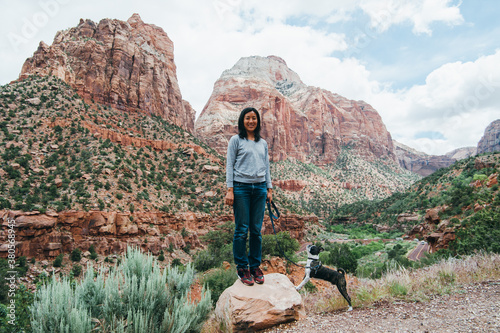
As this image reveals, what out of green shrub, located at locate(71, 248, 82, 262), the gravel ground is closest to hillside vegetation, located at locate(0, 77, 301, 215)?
green shrub, located at locate(71, 248, 82, 262)

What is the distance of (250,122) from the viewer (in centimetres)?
424

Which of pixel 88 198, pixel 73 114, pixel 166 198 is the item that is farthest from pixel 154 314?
pixel 73 114

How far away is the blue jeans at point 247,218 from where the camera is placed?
3.93 m

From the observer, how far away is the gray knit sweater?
3.96 meters

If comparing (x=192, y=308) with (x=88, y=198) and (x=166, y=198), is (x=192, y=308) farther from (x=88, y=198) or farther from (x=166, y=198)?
(x=166, y=198)

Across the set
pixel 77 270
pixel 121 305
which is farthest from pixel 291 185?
pixel 121 305

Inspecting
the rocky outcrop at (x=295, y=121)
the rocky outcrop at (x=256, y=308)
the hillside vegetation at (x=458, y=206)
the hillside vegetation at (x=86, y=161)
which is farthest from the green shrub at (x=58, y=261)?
the rocky outcrop at (x=295, y=121)

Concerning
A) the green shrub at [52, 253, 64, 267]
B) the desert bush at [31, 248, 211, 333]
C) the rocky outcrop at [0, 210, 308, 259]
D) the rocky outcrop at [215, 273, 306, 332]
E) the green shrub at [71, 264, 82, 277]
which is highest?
the desert bush at [31, 248, 211, 333]

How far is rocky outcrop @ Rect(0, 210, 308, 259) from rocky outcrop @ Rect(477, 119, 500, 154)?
19295 centimetres

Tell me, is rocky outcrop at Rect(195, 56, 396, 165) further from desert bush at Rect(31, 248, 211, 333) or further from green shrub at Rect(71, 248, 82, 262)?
desert bush at Rect(31, 248, 211, 333)

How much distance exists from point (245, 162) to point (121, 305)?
7.95ft

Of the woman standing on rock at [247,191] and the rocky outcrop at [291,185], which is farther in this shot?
the rocky outcrop at [291,185]

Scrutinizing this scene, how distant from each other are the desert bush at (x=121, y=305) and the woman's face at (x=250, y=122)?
2.45m

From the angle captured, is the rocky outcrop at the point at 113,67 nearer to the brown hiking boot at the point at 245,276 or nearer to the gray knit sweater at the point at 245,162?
the gray knit sweater at the point at 245,162
